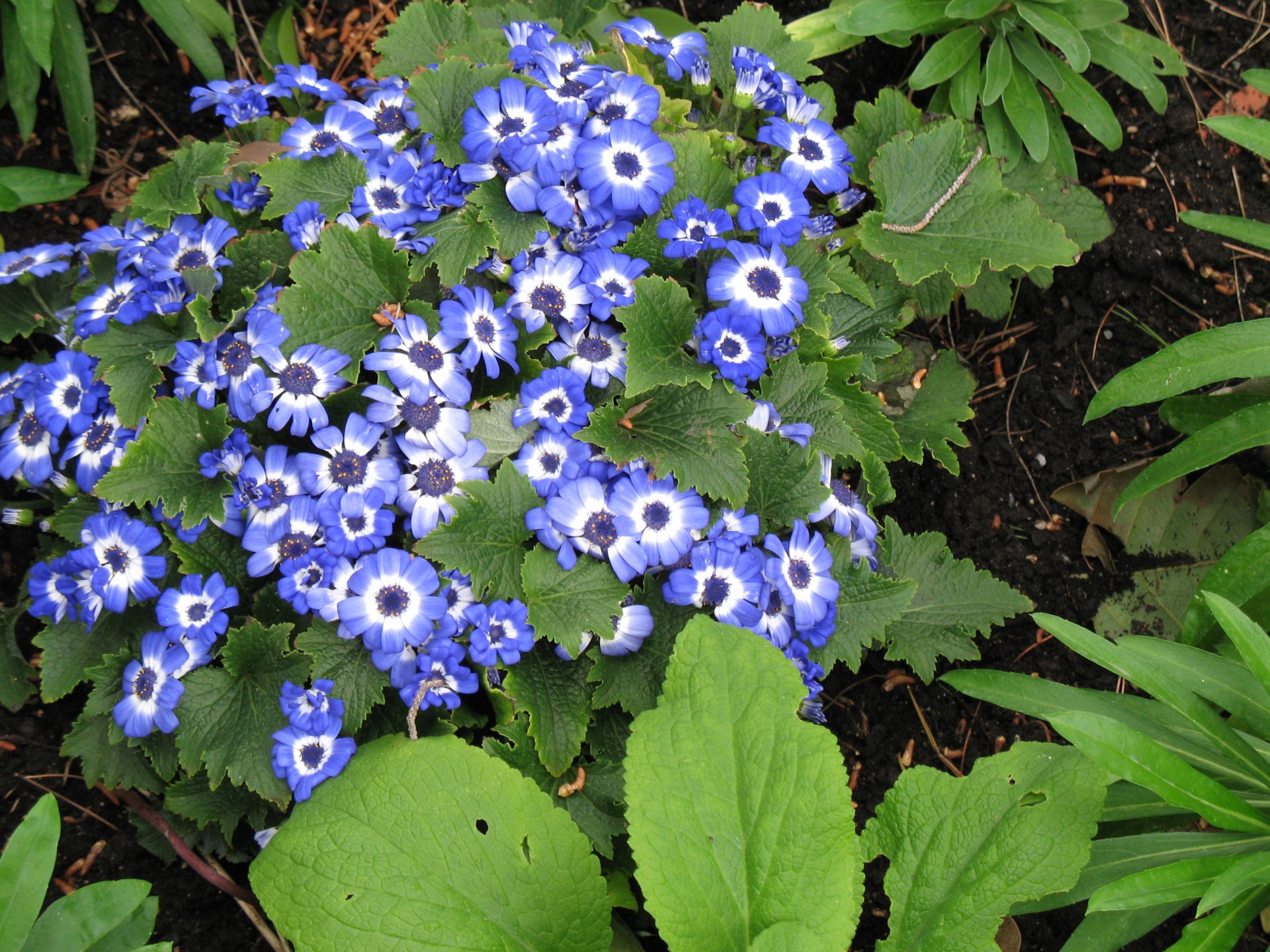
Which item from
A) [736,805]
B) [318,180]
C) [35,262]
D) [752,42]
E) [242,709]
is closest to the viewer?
[736,805]

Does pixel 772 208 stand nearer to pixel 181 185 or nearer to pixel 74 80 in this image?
pixel 181 185

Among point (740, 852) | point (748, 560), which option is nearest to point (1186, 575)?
point (748, 560)

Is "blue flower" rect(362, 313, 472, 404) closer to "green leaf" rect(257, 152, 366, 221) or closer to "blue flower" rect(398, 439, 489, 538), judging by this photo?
"blue flower" rect(398, 439, 489, 538)

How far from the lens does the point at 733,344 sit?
2.11 m

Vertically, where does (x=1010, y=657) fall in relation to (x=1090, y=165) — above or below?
below

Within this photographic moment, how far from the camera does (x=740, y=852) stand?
1807 millimetres

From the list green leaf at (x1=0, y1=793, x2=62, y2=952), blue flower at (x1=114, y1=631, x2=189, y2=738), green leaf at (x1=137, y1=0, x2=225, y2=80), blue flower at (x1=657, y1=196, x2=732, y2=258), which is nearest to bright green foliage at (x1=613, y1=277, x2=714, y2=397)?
blue flower at (x1=657, y1=196, x2=732, y2=258)

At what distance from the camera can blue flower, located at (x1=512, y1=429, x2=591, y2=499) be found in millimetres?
2070

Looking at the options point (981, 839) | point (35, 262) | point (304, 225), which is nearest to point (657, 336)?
point (304, 225)

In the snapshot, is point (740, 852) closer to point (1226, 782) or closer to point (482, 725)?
point (482, 725)

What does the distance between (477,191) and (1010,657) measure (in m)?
2.00

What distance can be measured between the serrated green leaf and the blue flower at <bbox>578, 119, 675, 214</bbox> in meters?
0.14

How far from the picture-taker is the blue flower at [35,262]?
237 cm

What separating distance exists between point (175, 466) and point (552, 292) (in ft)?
2.78
